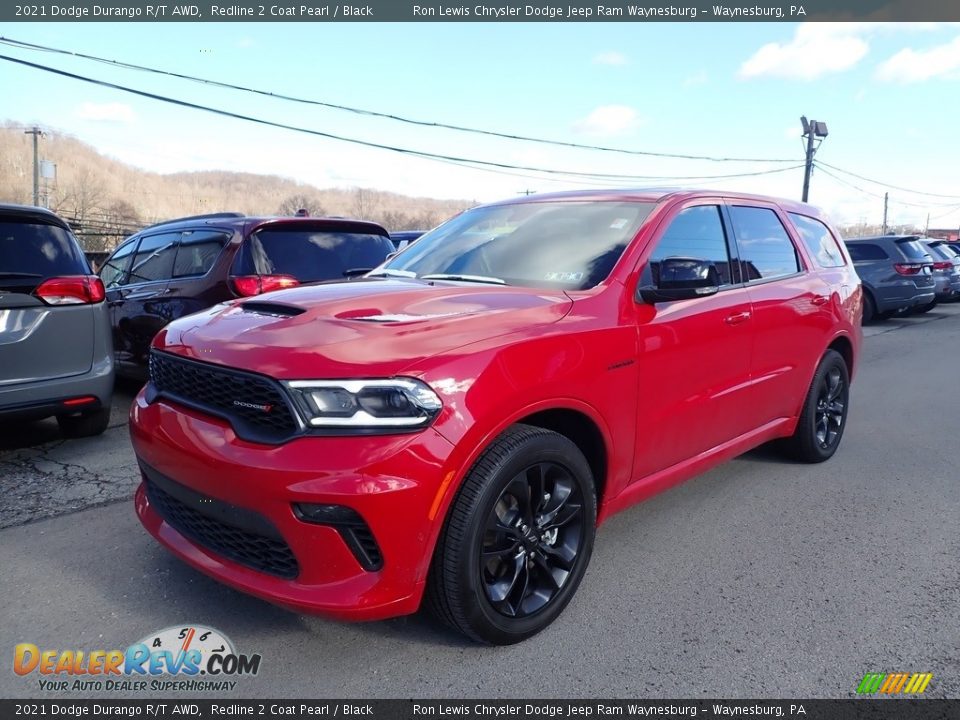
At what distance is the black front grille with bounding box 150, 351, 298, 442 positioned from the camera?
232 cm

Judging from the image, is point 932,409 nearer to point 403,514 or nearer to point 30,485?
point 403,514

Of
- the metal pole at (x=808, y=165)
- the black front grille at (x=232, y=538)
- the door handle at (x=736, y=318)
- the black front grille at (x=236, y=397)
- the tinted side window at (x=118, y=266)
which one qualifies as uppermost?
the metal pole at (x=808, y=165)

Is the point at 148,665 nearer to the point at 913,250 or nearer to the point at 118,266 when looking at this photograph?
the point at 118,266

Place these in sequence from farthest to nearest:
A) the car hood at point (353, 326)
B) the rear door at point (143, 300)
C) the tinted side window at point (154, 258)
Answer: the tinted side window at point (154, 258) → the rear door at point (143, 300) → the car hood at point (353, 326)

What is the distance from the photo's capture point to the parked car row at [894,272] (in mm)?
14156

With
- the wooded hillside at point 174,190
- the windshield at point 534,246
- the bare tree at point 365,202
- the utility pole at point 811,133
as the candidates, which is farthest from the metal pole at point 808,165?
the bare tree at point 365,202

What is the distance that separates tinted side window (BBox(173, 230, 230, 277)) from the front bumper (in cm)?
379

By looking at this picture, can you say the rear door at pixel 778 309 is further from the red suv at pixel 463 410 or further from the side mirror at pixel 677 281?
the side mirror at pixel 677 281

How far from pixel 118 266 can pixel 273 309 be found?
17.3ft

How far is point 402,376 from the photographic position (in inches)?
89.8

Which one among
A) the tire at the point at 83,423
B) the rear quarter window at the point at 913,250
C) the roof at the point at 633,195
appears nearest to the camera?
the roof at the point at 633,195

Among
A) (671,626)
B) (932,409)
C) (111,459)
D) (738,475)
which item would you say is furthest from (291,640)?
(932,409)

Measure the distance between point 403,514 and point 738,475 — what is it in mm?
3112

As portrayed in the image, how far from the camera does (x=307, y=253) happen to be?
609 cm
